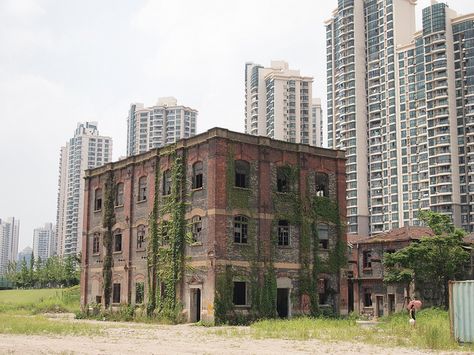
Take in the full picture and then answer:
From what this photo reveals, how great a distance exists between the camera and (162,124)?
13100cm

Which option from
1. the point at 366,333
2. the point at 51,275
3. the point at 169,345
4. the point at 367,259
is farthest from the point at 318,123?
the point at 169,345

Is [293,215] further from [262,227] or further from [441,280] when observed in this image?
[441,280]

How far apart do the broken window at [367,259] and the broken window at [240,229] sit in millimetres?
21378

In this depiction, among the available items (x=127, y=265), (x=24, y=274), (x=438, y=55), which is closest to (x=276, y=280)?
(x=127, y=265)

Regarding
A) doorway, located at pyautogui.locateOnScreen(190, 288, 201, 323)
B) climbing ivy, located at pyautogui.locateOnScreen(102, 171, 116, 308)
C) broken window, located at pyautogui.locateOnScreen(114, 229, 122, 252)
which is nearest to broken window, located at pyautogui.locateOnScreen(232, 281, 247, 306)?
doorway, located at pyautogui.locateOnScreen(190, 288, 201, 323)

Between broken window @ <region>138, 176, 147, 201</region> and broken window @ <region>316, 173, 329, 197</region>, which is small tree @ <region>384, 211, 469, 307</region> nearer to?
broken window @ <region>316, 173, 329, 197</region>

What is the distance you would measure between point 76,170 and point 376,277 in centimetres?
10346

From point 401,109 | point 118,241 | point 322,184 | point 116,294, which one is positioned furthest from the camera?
point 401,109

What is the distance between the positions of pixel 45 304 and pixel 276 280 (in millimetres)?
26662

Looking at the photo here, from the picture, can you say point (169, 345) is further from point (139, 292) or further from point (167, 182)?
point (139, 292)

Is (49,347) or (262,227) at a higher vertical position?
(262,227)

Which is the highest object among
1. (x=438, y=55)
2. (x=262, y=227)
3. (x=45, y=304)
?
(x=438, y=55)

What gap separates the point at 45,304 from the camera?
55000 mm

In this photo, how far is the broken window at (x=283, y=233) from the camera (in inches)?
1492
